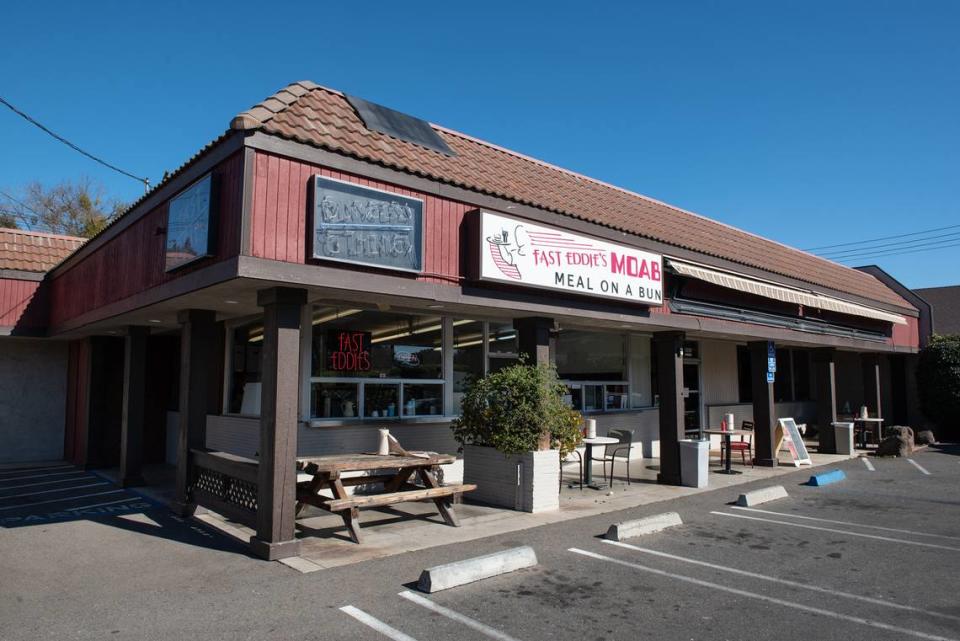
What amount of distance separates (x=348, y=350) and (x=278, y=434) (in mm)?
3644

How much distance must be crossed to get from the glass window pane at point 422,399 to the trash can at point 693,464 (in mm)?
4356

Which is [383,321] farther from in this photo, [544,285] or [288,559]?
[288,559]

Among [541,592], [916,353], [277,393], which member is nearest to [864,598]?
[541,592]

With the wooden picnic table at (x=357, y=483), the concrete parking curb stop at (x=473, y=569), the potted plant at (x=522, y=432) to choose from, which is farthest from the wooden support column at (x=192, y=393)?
the concrete parking curb stop at (x=473, y=569)

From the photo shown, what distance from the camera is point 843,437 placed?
1705 centimetres

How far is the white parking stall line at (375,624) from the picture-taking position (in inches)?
185

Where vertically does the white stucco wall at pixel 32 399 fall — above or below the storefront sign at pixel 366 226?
below

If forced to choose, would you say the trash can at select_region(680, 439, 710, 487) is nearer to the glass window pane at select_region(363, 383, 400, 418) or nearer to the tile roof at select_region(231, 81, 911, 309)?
the tile roof at select_region(231, 81, 911, 309)

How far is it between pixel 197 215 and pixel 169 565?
3598 millimetres

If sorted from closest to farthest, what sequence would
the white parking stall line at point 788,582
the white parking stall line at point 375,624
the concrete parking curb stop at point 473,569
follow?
the white parking stall line at point 375,624
the white parking stall line at point 788,582
the concrete parking curb stop at point 473,569

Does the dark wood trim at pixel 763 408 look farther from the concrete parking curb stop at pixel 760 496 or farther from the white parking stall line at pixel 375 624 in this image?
the white parking stall line at pixel 375 624

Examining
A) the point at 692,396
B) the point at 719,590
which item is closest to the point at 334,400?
the point at 719,590

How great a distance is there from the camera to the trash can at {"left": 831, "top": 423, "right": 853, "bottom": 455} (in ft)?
55.6

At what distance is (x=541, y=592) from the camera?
5707 mm
